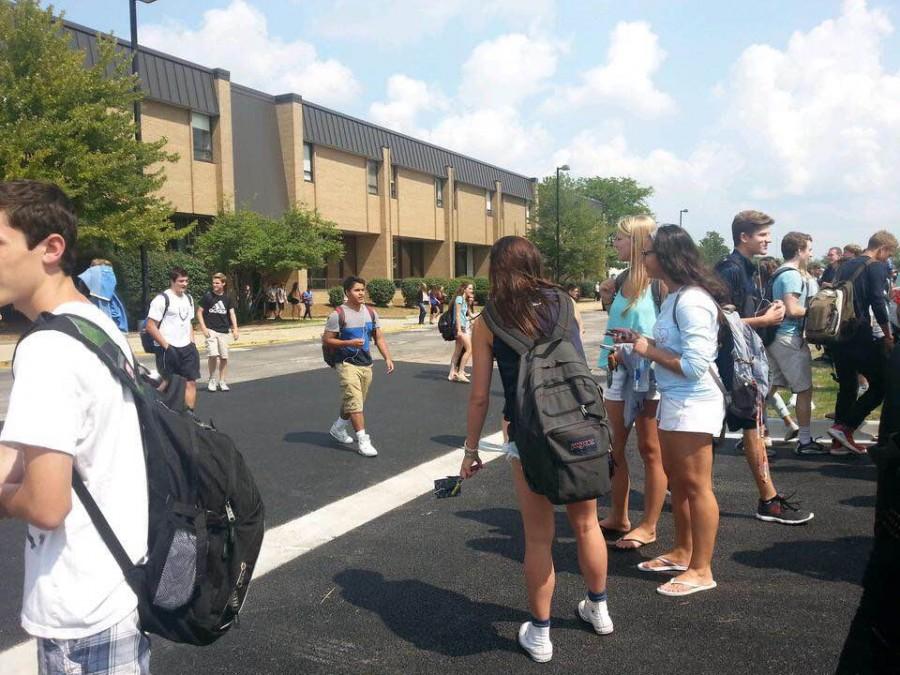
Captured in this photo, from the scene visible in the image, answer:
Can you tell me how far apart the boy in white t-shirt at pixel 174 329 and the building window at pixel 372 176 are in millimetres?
34075

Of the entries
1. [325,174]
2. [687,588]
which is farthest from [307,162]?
[687,588]

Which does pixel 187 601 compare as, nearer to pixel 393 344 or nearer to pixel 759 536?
pixel 759 536

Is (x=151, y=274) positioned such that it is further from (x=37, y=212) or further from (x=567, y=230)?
(x=567, y=230)

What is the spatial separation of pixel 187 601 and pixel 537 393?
5.30ft

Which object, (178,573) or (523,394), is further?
(523,394)

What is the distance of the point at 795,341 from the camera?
268 inches

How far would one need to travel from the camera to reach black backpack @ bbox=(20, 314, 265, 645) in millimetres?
1759

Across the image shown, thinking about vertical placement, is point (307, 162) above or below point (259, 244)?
above

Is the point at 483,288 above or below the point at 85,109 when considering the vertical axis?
below

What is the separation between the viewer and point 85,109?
19.8 metres

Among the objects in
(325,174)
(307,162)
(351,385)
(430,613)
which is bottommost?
(430,613)

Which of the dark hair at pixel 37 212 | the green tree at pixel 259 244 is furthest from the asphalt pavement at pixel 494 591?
the green tree at pixel 259 244

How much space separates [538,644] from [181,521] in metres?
2.01

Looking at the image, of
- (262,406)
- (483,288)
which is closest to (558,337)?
(262,406)
